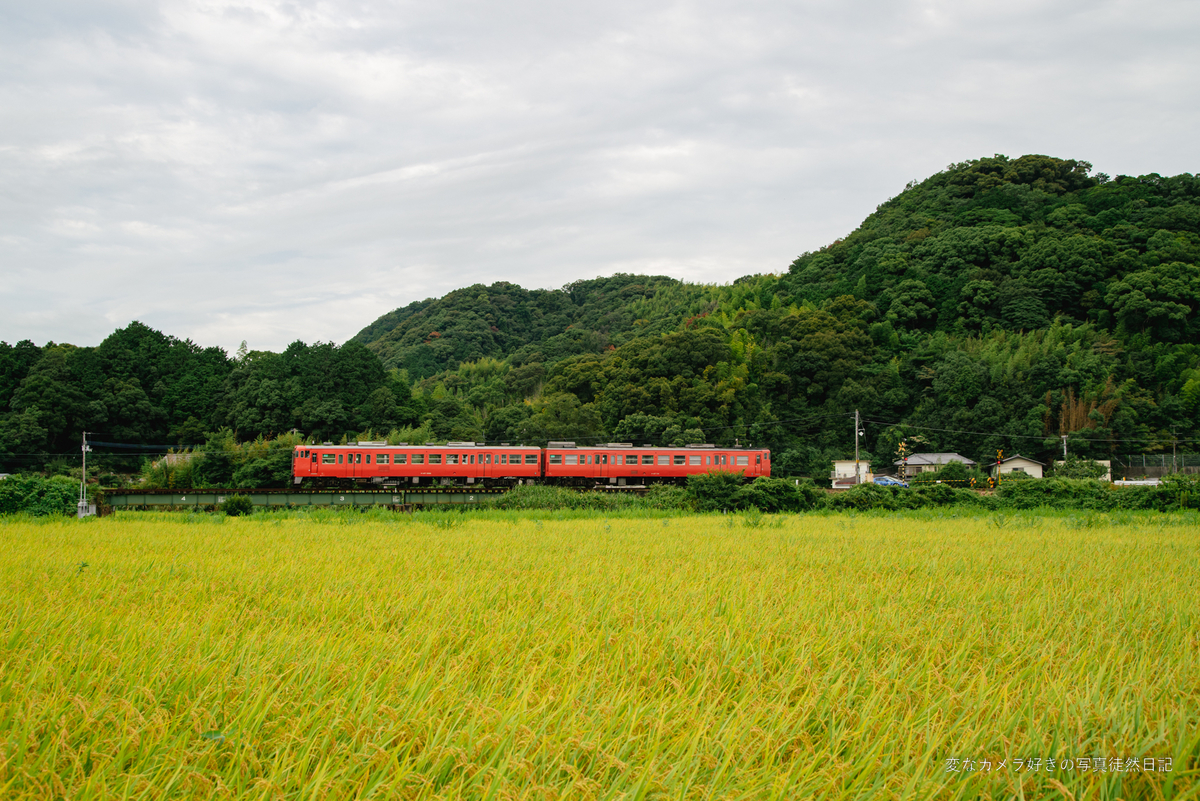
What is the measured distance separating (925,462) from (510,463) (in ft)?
72.9

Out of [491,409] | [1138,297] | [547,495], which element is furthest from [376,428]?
[1138,297]

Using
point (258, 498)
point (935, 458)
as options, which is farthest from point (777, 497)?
point (935, 458)

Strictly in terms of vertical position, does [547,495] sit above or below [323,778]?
below

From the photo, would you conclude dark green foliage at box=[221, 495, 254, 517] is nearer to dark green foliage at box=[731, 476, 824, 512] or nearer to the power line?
dark green foliage at box=[731, 476, 824, 512]

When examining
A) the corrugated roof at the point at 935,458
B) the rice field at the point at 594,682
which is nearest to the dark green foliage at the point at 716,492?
the rice field at the point at 594,682

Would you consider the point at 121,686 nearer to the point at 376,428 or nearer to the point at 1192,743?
the point at 1192,743

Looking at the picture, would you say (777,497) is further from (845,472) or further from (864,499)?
(845,472)

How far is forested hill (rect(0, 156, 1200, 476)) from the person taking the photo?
33.7 metres

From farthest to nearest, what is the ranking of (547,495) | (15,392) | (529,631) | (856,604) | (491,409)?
(491,409) < (15,392) < (547,495) < (856,604) < (529,631)

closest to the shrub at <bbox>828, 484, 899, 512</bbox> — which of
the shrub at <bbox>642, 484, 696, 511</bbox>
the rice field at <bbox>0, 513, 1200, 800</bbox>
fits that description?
the shrub at <bbox>642, 484, 696, 511</bbox>

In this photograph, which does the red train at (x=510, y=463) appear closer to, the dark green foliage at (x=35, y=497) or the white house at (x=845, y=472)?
the white house at (x=845, y=472)

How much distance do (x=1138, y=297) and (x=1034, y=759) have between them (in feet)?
148

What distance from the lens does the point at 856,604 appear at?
4523mm

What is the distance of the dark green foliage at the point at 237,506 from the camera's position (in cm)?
1538
